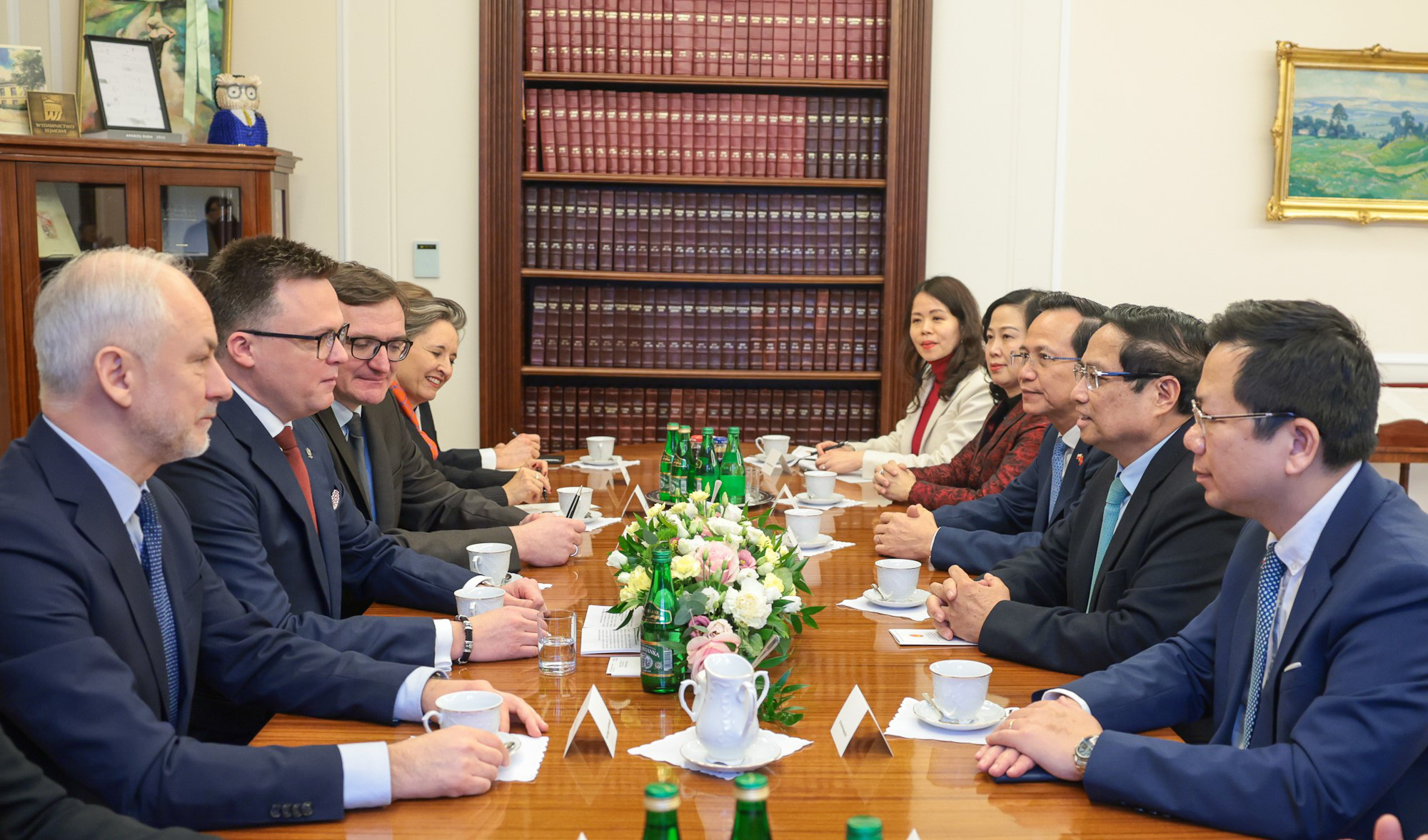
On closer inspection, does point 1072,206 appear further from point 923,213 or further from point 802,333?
point 802,333

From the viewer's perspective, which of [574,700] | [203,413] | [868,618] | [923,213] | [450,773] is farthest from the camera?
[923,213]

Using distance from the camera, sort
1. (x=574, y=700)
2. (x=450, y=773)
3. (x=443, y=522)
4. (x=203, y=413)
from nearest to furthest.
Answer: (x=450, y=773) < (x=203, y=413) < (x=574, y=700) < (x=443, y=522)

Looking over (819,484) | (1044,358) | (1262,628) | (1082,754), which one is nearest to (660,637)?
(1082,754)

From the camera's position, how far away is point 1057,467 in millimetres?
3121

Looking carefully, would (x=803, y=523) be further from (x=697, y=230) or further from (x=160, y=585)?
(x=697, y=230)

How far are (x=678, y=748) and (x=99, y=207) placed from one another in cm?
411

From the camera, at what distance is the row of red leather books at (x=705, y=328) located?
5410 mm

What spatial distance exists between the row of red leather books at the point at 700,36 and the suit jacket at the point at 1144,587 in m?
3.44

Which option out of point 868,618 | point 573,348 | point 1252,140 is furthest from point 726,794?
point 1252,140

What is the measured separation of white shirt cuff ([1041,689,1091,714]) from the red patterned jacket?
1.71 metres

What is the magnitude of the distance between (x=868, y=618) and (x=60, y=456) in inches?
55.2

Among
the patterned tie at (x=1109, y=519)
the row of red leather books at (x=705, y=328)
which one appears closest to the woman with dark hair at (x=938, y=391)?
the row of red leather books at (x=705, y=328)

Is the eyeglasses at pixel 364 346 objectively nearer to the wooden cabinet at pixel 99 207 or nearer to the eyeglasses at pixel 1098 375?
the eyeglasses at pixel 1098 375

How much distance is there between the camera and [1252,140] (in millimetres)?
5375
